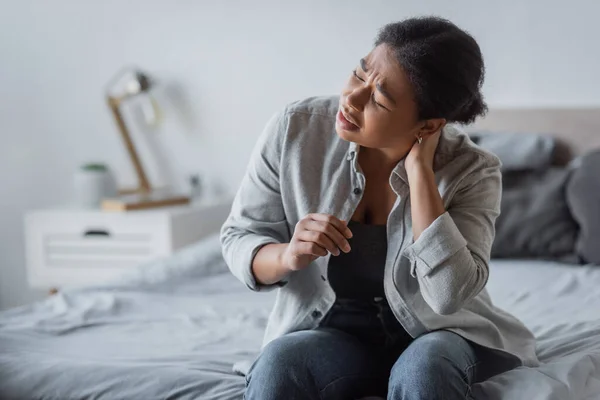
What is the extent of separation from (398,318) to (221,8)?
2.04 meters

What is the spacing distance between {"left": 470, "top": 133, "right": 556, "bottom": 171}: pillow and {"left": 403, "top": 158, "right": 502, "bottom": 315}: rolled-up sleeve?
1.15 meters

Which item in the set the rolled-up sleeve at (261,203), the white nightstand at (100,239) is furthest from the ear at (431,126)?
the white nightstand at (100,239)

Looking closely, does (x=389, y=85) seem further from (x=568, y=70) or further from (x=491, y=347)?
(x=568, y=70)

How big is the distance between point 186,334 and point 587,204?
1.18 metres

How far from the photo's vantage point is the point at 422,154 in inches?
52.2

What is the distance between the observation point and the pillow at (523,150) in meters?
2.44

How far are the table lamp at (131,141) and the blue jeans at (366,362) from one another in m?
1.64

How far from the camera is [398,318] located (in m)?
1.31

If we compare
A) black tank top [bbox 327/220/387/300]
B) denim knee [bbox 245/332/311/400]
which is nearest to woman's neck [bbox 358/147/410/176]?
black tank top [bbox 327/220/387/300]

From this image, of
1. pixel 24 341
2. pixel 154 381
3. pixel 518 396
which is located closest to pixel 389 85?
pixel 518 396

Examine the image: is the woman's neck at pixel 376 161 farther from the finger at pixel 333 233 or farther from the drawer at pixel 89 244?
the drawer at pixel 89 244

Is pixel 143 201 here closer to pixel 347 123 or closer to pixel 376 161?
pixel 376 161

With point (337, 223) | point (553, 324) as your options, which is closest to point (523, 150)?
point (553, 324)

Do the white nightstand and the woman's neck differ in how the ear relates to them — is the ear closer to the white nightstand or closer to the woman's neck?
the woman's neck
